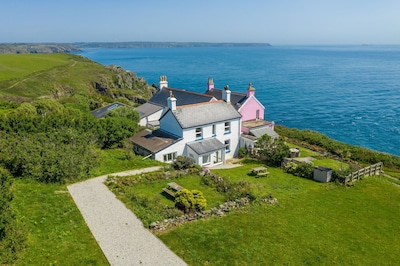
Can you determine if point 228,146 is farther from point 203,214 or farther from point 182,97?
point 203,214

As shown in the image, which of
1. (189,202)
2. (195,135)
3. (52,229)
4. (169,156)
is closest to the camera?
(52,229)

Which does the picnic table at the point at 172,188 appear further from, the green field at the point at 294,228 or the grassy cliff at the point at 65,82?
the grassy cliff at the point at 65,82

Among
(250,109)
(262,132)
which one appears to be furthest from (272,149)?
(250,109)

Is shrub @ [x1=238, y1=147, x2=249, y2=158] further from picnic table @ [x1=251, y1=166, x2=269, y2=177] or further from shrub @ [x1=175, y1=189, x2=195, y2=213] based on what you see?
shrub @ [x1=175, y1=189, x2=195, y2=213]

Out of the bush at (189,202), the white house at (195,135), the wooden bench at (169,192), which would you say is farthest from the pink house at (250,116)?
the bush at (189,202)

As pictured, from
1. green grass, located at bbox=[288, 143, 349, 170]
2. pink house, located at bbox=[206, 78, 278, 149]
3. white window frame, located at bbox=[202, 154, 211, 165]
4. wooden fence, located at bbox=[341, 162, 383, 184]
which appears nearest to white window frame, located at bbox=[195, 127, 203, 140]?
white window frame, located at bbox=[202, 154, 211, 165]

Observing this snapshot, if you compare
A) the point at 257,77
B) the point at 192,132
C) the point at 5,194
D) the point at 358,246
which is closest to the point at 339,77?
the point at 257,77

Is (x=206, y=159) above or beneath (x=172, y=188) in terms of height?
beneath

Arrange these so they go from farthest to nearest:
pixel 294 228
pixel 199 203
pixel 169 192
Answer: pixel 169 192 < pixel 199 203 < pixel 294 228

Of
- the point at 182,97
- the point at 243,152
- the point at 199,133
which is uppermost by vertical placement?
the point at 182,97
